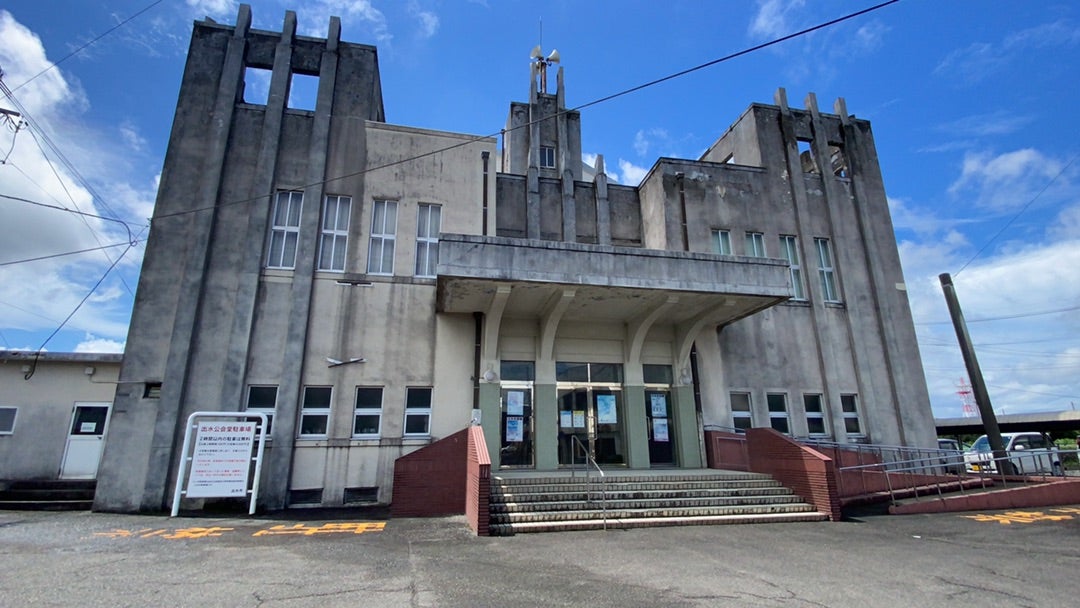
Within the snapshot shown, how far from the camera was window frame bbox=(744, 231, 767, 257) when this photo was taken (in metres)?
16.6

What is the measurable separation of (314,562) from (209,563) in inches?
49.9

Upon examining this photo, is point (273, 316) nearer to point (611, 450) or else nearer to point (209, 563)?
point (209, 563)

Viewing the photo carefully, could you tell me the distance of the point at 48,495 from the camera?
39.0ft

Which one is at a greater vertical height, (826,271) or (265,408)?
(826,271)

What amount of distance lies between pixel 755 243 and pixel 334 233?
13.0 m

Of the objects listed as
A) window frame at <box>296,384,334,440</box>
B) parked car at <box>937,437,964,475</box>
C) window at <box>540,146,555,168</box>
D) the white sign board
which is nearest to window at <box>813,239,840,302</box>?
parked car at <box>937,437,964,475</box>

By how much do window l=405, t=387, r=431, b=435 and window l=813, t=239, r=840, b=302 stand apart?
13.0 metres

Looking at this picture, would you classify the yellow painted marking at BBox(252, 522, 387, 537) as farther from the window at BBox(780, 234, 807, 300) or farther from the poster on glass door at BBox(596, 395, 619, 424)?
→ the window at BBox(780, 234, 807, 300)

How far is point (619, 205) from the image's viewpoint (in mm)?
17359

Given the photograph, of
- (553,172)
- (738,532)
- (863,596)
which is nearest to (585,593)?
(863,596)

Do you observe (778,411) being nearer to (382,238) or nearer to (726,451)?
(726,451)

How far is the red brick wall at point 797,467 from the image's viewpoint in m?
9.99

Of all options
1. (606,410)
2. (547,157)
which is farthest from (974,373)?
(547,157)

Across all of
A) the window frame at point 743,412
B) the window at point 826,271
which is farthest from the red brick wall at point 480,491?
the window at point 826,271
